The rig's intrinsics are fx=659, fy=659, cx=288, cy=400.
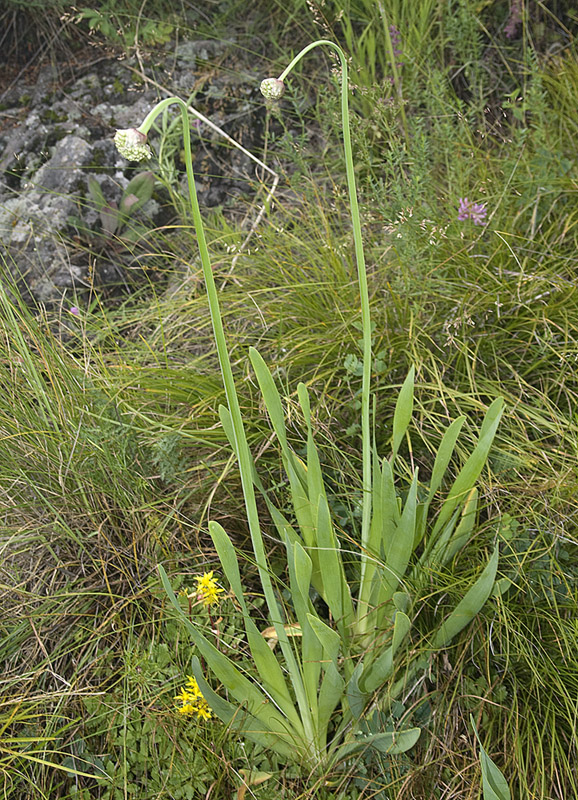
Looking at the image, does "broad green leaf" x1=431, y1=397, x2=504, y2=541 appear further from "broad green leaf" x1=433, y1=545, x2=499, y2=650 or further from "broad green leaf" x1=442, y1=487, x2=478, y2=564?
"broad green leaf" x1=433, y1=545, x2=499, y2=650

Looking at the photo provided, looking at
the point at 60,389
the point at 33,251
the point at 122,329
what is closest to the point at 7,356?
the point at 60,389

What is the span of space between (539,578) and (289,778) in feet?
2.26

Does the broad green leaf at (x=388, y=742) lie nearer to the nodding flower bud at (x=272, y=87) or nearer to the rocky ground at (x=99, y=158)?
the nodding flower bud at (x=272, y=87)

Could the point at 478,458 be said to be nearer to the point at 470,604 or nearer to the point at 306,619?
the point at 470,604

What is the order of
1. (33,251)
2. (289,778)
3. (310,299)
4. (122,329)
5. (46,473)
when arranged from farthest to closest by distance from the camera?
(33,251) → (122,329) → (310,299) → (46,473) → (289,778)

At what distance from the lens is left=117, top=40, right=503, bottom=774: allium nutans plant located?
1.21 meters

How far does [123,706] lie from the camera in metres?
1.45

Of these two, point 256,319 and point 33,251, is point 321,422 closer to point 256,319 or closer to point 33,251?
Result: point 256,319

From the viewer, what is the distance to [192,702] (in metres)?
1.42

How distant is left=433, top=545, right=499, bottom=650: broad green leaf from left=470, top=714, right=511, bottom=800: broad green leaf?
8.2 inches

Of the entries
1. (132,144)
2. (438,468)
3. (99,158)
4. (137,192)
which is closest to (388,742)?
(438,468)

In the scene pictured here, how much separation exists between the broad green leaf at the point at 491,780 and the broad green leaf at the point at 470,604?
0.68ft

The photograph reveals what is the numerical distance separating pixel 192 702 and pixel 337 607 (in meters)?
0.39

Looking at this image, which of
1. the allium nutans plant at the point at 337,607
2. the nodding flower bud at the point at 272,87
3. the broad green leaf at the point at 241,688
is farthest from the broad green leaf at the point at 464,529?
the nodding flower bud at the point at 272,87
